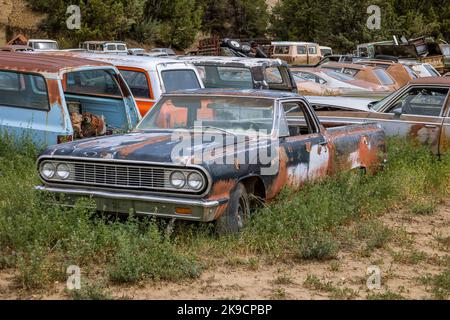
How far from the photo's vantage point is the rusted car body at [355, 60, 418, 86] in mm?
21422

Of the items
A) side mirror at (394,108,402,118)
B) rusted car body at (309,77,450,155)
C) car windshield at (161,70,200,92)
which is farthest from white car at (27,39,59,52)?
side mirror at (394,108,402,118)

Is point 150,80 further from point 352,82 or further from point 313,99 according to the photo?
point 352,82

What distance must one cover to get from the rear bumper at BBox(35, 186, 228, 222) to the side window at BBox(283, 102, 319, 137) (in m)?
2.09

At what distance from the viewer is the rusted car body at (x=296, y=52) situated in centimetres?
3362

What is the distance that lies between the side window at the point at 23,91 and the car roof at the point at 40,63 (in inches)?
3.4

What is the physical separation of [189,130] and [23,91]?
8.78 feet

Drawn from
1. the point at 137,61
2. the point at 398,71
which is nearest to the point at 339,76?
the point at 398,71

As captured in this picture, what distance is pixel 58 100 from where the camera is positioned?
816cm

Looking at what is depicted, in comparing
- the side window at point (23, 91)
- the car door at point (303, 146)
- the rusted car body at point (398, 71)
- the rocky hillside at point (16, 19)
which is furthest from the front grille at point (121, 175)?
the rocky hillside at point (16, 19)

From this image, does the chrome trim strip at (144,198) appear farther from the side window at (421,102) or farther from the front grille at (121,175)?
the side window at (421,102)

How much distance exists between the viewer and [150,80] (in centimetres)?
1020

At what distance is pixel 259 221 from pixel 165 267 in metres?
1.35

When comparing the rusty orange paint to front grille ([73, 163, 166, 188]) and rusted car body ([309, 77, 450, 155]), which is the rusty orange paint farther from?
rusted car body ([309, 77, 450, 155])
